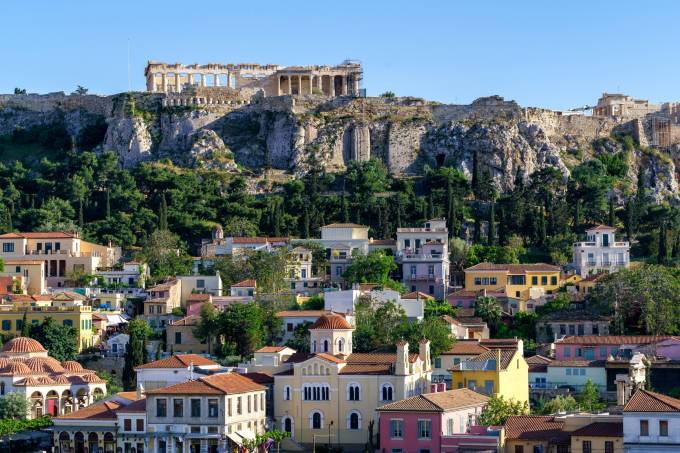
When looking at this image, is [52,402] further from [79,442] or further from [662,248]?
[662,248]

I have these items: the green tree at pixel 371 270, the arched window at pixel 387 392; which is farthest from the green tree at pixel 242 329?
the arched window at pixel 387 392

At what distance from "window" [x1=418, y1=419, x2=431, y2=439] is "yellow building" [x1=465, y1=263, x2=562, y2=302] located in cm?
3346

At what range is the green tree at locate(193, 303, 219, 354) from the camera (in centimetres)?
9556

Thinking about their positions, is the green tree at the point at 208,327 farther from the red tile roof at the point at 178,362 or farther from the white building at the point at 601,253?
the white building at the point at 601,253

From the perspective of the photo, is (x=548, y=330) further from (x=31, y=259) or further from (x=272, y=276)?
(x=31, y=259)

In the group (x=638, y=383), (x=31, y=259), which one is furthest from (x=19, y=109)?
(x=638, y=383)

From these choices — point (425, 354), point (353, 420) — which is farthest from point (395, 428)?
point (425, 354)

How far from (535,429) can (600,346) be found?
72.5 ft

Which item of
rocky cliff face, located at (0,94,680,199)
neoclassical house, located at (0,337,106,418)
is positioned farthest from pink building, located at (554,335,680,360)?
rocky cliff face, located at (0,94,680,199)

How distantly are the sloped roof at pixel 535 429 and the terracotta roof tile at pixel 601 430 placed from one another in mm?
775

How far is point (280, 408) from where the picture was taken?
268 feet

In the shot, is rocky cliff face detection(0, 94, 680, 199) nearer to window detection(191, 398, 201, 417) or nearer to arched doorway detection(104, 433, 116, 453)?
arched doorway detection(104, 433, 116, 453)

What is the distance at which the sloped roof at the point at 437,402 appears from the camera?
242ft

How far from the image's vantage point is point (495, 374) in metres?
80.7
